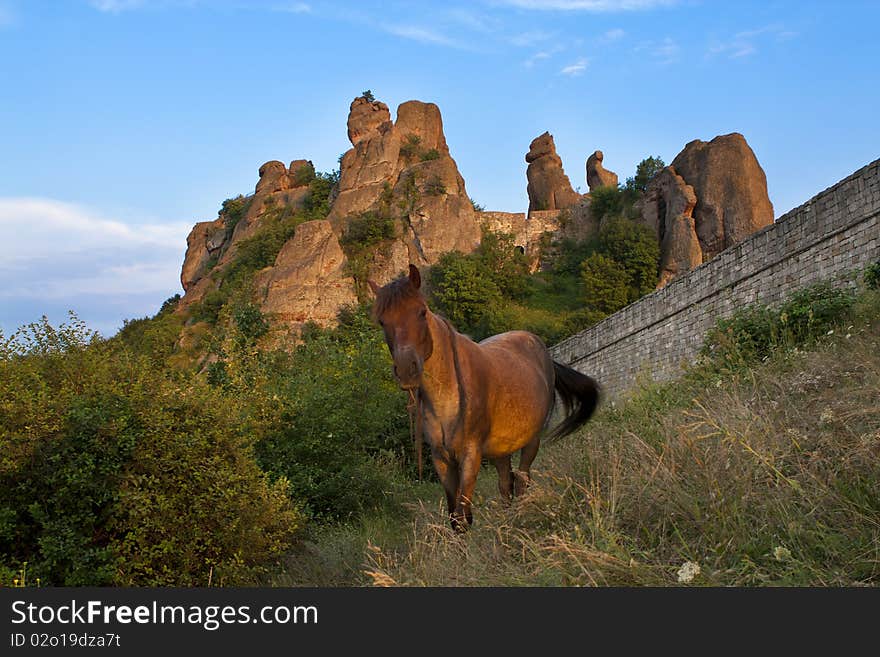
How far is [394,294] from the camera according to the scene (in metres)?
3.54

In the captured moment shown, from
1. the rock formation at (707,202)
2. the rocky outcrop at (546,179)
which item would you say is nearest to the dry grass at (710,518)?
the rock formation at (707,202)

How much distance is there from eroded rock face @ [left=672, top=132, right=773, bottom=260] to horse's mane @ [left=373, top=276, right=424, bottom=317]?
37.6m

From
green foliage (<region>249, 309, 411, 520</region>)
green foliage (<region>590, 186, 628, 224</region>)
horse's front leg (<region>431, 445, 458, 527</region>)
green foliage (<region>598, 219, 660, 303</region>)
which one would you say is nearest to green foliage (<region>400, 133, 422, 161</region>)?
green foliage (<region>590, 186, 628, 224</region>)

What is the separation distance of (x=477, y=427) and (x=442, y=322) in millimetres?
645

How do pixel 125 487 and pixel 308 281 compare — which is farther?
pixel 308 281

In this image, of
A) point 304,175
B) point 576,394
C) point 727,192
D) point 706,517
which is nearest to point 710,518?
point 706,517

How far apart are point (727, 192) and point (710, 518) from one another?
129 ft

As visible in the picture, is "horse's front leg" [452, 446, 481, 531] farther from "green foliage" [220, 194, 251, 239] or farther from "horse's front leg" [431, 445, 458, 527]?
"green foliage" [220, 194, 251, 239]

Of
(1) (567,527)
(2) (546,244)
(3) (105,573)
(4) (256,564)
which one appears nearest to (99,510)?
(3) (105,573)

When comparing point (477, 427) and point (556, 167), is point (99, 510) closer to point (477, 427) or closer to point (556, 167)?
point (477, 427)

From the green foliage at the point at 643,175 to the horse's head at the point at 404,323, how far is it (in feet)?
150

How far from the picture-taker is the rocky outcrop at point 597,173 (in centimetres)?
5925

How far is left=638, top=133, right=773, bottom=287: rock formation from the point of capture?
38.3 meters

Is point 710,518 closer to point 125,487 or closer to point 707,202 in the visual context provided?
point 125,487
